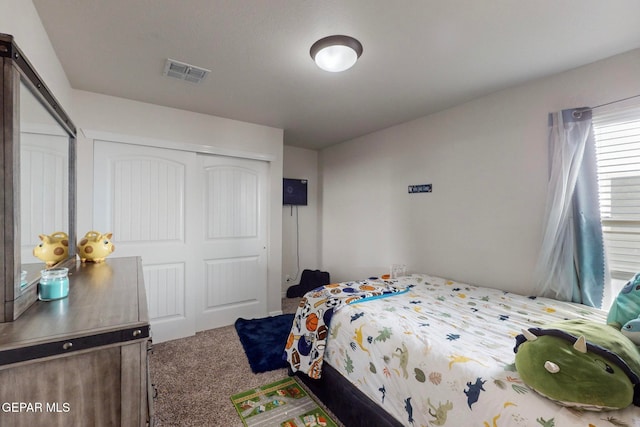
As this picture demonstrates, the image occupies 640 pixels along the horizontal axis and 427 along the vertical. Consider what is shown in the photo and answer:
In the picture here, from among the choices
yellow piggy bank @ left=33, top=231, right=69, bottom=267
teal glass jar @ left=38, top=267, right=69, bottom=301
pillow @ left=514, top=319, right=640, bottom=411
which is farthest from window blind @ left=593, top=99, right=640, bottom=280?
yellow piggy bank @ left=33, top=231, right=69, bottom=267

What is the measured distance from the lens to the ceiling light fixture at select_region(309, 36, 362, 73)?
5.58 ft

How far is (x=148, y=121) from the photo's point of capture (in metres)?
2.75

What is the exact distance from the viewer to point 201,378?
7.18ft

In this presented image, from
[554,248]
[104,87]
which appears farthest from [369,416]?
[104,87]

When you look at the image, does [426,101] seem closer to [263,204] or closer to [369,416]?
[263,204]

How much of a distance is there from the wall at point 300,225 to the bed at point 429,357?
210 centimetres

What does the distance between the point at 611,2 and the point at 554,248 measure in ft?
4.99

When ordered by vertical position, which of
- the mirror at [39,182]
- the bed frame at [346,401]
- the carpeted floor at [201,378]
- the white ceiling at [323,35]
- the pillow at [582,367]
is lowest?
the carpeted floor at [201,378]

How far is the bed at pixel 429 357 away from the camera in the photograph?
41.9 inches

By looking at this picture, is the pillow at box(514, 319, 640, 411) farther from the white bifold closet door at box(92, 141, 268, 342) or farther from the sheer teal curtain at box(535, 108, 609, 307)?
the white bifold closet door at box(92, 141, 268, 342)

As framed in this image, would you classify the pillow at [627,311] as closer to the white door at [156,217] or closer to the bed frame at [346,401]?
the bed frame at [346,401]

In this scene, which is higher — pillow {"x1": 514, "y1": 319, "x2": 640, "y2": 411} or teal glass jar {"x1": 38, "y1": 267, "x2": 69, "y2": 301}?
teal glass jar {"x1": 38, "y1": 267, "x2": 69, "y2": 301}

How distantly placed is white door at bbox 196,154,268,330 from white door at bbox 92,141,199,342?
16 centimetres

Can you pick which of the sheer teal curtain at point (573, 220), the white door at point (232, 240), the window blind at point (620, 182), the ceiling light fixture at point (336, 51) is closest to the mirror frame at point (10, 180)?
the ceiling light fixture at point (336, 51)
